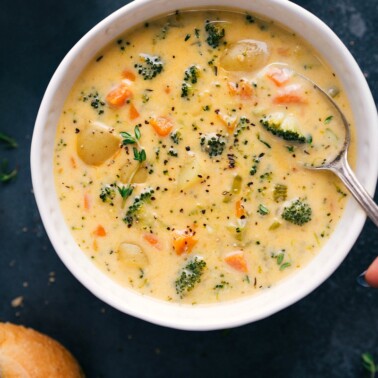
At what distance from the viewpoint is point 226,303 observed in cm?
337

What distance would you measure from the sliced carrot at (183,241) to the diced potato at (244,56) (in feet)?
2.66

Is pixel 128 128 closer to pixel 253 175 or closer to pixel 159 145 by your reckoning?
pixel 159 145

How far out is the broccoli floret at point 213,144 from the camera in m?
3.22

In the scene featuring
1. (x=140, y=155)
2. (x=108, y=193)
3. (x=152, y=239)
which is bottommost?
(x=152, y=239)

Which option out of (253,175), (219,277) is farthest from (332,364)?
(253,175)

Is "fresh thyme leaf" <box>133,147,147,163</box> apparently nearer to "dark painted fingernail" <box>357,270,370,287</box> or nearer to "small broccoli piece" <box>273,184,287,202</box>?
"small broccoli piece" <box>273,184,287,202</box>

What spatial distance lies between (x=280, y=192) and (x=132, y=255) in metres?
0.78

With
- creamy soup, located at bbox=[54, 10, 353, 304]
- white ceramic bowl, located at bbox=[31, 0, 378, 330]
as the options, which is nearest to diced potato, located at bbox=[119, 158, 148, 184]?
creamy soup, located at bbox=[54, 10, 353, 304]

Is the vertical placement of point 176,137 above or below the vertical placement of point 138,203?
above

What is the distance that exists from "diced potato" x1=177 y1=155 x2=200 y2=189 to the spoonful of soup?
366 millimetres

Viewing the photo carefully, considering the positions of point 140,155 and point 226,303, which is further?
point 226,303

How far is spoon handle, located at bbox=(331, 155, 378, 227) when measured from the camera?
3.14 m

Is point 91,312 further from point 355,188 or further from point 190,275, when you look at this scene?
point 355,188

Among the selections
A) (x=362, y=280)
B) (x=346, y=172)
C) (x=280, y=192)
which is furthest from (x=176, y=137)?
(x=362, y=280)
